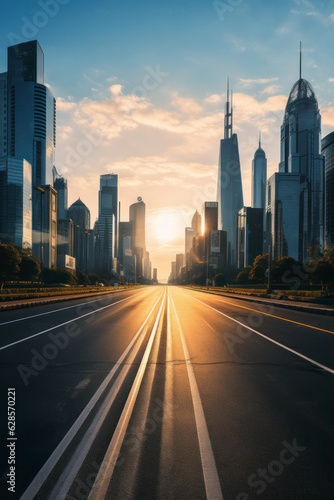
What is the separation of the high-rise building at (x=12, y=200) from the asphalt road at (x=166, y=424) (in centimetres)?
19086

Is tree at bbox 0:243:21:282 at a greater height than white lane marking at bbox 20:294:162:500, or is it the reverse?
tree at bbox 0:243:21:282

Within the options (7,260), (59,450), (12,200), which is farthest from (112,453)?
(12,200)

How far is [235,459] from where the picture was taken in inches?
146


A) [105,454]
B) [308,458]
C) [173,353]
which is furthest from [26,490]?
[173,353]

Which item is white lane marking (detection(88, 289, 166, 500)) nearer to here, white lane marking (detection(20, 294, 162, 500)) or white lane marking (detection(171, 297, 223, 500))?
white lane marking (detection(20, 294, 162, 500))

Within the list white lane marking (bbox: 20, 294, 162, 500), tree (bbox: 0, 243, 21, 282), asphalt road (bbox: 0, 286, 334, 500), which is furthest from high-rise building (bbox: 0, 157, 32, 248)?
white lane marking (bbox: 20, 294, 162, 500)

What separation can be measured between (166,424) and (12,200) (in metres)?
197

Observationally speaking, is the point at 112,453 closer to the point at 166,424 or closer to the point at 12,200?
the point at 166,424

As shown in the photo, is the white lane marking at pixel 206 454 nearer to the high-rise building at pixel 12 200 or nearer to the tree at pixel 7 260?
the tree at pixel 7 260

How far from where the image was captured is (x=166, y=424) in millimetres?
4621

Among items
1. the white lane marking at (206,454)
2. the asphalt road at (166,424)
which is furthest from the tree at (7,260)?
the white lane marking at (206,454)

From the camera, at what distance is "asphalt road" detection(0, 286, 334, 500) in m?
3.31

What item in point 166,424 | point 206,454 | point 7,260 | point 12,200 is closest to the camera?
point 206,454

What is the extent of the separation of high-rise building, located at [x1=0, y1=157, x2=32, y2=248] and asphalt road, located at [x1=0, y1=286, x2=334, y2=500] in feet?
626
